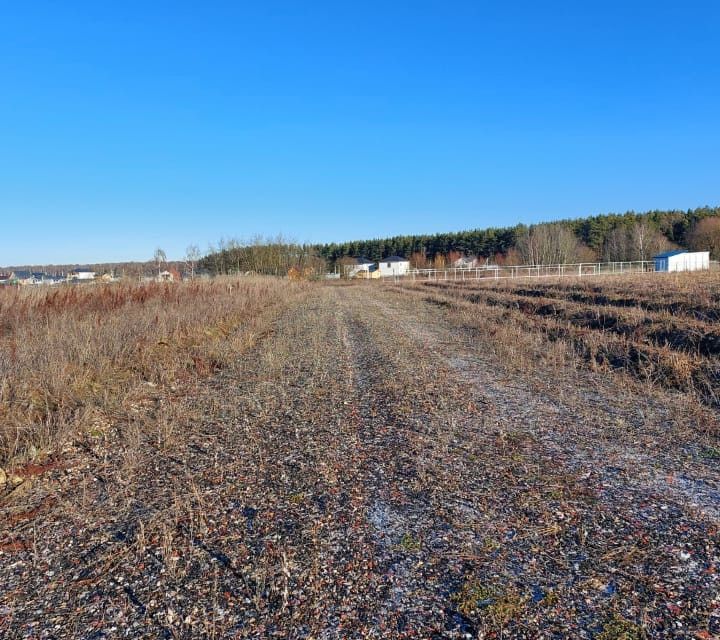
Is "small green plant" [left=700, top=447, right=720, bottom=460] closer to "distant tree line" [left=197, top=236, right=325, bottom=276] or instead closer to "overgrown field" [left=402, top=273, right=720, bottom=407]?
"overgrown field" [left=402, top=273, right=720, bottom=407]

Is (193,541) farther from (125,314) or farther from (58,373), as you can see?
(125,314)

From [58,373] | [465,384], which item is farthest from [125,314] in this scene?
[465,384]

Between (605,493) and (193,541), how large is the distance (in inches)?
125

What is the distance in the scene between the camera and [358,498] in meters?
3.96

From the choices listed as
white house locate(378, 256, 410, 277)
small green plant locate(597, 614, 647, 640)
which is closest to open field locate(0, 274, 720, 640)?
small green plant locate(597, 614, 647, 640)

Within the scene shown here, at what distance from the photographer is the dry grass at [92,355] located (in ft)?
18.2

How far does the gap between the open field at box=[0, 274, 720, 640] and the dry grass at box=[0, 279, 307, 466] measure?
6cm

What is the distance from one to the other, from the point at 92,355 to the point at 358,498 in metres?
5.90

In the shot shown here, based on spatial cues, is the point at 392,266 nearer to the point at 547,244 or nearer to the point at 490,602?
the point at 547,244

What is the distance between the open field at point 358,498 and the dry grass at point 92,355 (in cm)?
6

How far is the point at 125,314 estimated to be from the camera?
1273 centimetres

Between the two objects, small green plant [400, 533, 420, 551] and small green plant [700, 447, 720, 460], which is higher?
small green plant [400, 533, 420, 551]

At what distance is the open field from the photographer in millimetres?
2627

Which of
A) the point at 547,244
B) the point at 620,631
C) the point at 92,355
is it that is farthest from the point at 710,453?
the point at 547,244
